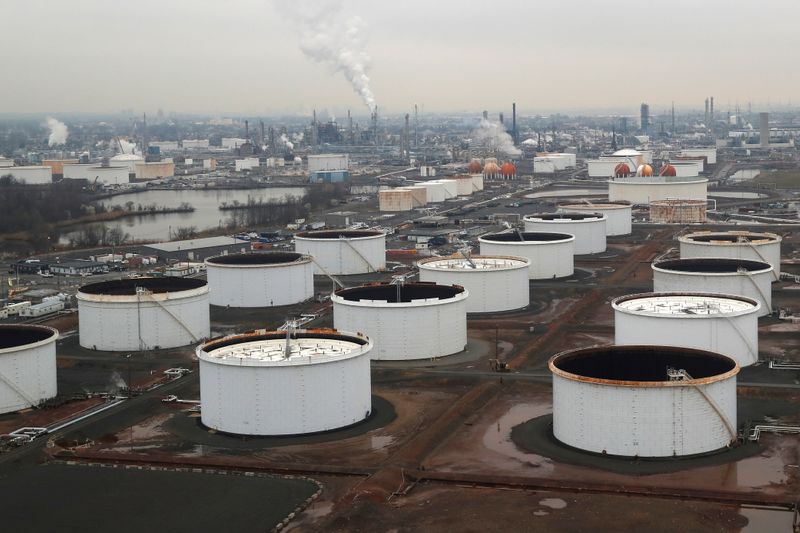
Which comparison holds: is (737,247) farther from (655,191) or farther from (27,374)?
(655,191)

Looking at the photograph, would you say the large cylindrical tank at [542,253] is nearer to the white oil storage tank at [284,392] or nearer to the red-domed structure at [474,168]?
the white oil storage tank at [284,392]

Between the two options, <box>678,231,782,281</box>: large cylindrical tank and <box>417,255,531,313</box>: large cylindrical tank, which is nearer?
<box>417,255,531,313</box>: large cylindrical tank

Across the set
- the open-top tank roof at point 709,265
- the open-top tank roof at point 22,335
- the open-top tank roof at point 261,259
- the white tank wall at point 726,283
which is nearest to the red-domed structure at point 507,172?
the open-top tank roof at point 261,259

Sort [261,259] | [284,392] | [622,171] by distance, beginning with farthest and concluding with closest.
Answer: [622,171] → [261,259] → [284,392]

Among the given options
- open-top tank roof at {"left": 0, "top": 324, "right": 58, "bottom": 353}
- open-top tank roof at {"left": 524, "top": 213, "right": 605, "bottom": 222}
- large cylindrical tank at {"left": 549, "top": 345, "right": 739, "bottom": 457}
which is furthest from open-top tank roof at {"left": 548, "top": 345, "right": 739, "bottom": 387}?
open-top tank roof at {"left": 524, "top": 213, "right": 605, "bottom": 222}

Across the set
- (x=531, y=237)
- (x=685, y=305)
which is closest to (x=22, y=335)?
(x=685, y=305)

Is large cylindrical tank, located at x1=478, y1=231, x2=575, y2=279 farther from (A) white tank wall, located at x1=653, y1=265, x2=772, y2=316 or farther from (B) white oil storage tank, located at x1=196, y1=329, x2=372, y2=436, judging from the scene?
(B) white oil storage tank, located at x1=196, y1=329, x2=372, y2=436

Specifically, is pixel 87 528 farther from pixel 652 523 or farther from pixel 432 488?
pixel 652 523
